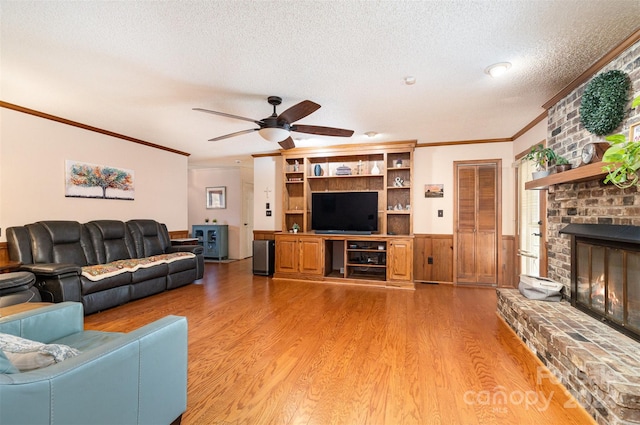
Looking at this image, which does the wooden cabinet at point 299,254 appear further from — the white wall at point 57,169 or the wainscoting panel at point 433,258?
the white wall at point 57,169

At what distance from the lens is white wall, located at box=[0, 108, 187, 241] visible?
11.5ft

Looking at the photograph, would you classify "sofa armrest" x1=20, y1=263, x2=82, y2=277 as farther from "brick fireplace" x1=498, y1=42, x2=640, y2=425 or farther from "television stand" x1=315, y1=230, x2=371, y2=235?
"brick fireplace" x1=498, y1=42, x2=640, y2=425

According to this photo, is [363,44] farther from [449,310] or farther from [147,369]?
[449,310]

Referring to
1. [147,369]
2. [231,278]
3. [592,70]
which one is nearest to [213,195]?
[231,278]

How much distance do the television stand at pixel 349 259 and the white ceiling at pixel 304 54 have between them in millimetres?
2102

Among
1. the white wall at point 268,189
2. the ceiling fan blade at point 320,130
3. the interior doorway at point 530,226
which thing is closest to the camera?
the ceiling fan blade at point 320,130

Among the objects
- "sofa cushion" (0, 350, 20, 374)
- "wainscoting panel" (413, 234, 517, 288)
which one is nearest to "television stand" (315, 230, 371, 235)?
"wainscoting panel" (413, 234, 517, 288)

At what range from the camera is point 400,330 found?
2980 mm

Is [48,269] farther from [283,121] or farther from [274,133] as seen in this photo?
[283,121]

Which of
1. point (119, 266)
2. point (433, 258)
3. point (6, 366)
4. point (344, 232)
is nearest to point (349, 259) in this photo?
point (344, 232)

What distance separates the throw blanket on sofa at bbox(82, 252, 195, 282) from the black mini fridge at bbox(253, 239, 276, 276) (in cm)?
134

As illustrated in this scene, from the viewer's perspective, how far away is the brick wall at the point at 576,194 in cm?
210

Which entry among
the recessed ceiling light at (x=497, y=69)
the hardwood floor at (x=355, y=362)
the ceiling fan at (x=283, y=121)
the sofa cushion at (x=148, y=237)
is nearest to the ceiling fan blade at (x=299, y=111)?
the ceiling fan at (x=283, y=121)

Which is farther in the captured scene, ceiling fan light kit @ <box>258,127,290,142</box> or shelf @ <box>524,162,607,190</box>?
ceiling fan light kit @ <box>258,127,290,142</box>
